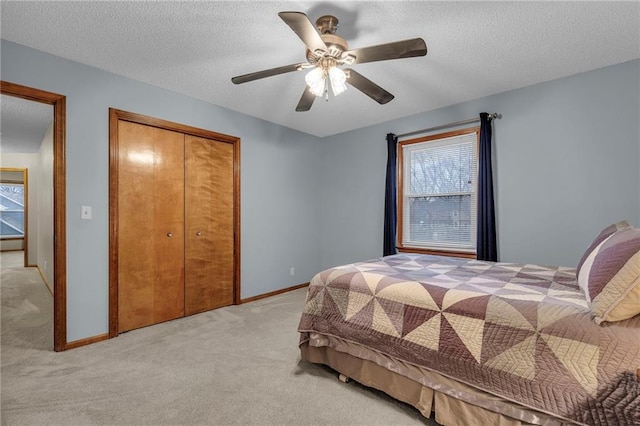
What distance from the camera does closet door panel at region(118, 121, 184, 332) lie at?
9.24 feet

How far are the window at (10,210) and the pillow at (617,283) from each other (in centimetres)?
1222

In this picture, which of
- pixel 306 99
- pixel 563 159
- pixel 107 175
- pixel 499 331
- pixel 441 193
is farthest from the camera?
pixel 441 193

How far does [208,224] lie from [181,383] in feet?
6.13

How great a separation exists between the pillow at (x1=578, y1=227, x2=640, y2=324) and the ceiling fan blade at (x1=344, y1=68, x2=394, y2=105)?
5.38 ft

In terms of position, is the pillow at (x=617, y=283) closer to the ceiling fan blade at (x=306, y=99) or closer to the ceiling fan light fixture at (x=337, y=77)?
the ceiling fan light fixture at (x=337, y=77)

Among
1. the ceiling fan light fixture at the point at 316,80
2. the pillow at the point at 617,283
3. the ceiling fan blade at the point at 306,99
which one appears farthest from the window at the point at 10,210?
the pillow at the point at 617,283

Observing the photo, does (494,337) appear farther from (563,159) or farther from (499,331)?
(563,159)

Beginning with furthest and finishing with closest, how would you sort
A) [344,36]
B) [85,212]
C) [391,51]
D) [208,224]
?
1. [208,224]
2. [85,212]
3. [344,36]
4. [391,51]

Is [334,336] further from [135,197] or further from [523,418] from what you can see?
[135,197]

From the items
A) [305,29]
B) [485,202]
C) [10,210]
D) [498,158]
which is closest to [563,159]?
[498,158]

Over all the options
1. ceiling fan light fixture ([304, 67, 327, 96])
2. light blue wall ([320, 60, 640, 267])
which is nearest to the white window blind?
light blue wall ([320, 60, 640, 267])

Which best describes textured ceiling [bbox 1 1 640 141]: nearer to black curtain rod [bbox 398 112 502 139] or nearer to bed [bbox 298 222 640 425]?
black curtain rod [bbox 398 112 502 139]

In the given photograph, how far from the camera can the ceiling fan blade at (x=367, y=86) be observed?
81.3 inches

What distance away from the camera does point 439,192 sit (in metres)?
3.68
